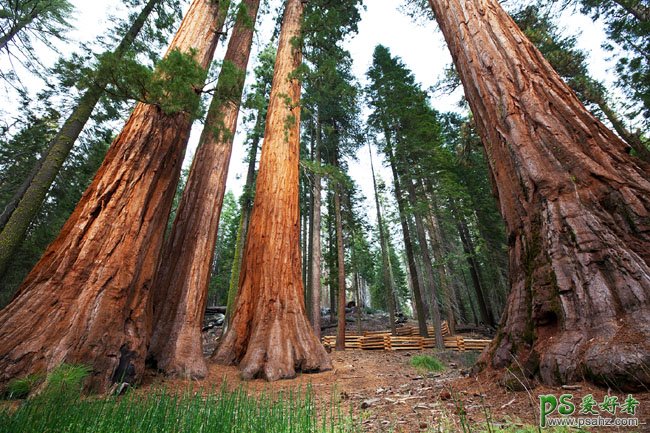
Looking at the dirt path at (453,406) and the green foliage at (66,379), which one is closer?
the dirt path at (453,406)

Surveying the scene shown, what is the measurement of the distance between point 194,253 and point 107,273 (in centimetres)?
180

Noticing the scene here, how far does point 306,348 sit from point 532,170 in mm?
3920

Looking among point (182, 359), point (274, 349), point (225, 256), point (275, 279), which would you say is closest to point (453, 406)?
point (274, 349)

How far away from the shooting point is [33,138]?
10867 millimetres

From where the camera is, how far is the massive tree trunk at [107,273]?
2811 millimetres

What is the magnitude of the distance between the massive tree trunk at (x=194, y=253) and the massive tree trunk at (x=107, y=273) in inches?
22.3

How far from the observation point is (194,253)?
5.18m

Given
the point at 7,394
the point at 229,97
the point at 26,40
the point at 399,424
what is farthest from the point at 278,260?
the point at 26,40

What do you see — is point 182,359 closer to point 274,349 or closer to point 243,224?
point 274,349

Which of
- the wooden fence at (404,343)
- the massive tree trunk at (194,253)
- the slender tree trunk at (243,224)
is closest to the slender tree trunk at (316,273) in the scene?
the wooden fence at (404,343)

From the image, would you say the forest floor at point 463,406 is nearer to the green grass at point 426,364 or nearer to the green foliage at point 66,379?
the green foliage at point 66,379

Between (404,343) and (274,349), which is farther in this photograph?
(404,343)

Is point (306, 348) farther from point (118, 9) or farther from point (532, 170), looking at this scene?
point (118, 9)

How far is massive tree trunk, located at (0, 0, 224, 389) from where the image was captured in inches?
111
